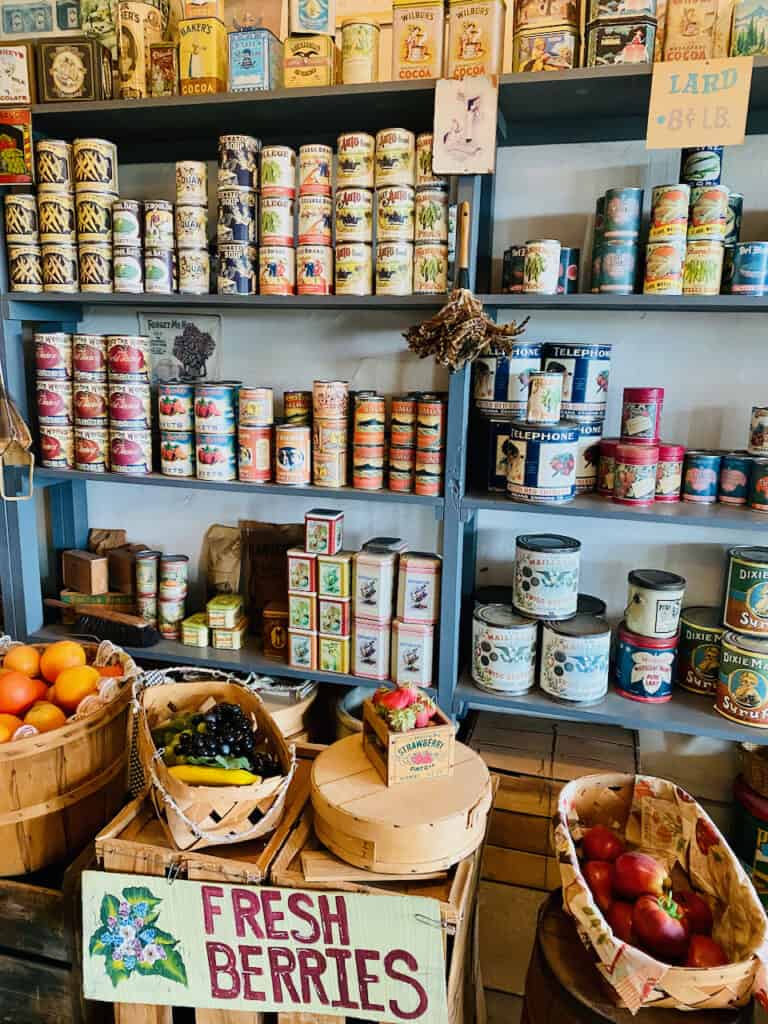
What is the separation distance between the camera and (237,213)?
1.83 m

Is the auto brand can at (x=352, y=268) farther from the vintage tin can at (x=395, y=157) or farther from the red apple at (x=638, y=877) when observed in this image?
the red apple at (x=638, y=877)

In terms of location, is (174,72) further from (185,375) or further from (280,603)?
(280,603)

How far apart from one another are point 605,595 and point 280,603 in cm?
90

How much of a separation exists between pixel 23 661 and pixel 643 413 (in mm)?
1474

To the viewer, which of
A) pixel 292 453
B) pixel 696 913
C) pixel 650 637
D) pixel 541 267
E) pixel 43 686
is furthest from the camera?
pixel 292 453

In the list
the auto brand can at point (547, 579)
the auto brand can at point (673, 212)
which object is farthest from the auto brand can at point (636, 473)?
the auto brand can at point (673, 212)

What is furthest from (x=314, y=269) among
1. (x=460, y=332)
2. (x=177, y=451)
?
(x=177, y=451)

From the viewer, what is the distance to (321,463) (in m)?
1.90

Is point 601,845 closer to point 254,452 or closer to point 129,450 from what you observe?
point 254,452

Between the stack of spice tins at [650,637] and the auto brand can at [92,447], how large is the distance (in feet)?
4.63

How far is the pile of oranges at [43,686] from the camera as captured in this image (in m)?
1.42

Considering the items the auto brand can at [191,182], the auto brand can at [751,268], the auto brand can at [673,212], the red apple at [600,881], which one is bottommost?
the red apple at [600,881]

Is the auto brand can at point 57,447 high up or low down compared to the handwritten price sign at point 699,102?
down

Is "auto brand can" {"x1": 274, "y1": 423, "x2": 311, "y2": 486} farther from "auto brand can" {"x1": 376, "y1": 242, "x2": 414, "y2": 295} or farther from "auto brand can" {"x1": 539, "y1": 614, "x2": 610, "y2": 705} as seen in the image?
"auto brand can" {"x1": 539, "y1": 614, "x2": 610, "y2": 705}
